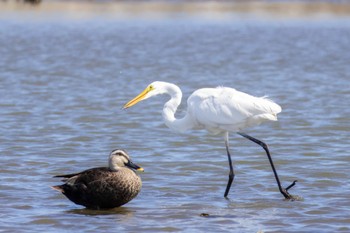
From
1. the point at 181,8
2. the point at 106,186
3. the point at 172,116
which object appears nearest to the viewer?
the point at 106,186

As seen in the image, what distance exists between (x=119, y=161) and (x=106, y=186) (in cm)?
29

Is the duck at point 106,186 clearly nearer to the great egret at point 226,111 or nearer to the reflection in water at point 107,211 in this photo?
the reflection in water at point 107,211

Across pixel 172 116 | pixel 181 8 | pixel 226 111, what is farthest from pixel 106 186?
pixel 181 8

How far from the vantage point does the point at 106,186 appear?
863 cm

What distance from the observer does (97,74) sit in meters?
21.5

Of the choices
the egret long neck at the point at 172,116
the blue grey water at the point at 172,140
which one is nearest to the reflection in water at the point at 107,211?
the blue grey water at the point at 172,140

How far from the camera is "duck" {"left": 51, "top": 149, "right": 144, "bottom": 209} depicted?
28.3 ft

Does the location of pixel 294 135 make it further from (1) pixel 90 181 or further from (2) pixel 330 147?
(1) pixel 90 181

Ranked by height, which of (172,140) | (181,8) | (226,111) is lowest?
(181,8)

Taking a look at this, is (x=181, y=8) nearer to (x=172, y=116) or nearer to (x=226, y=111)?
(x=172, y=116)

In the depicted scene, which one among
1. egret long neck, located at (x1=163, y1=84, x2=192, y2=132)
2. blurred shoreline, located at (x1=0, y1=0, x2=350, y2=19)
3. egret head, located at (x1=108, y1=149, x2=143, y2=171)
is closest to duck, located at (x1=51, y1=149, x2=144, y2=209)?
egret head, located at (x1=108, y1=149, x2=143, y2=171)

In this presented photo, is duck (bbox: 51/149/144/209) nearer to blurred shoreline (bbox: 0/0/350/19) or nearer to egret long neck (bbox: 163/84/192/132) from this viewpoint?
egret long neck (bbox: 163/84/192/132)

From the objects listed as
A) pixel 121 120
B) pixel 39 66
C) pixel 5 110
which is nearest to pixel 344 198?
pixel 121 120

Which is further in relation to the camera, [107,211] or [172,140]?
[172,140]
